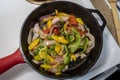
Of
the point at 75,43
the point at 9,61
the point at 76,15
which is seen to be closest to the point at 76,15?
the point at 76,15

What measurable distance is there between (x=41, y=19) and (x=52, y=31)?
0.22 ft

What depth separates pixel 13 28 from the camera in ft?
2.28

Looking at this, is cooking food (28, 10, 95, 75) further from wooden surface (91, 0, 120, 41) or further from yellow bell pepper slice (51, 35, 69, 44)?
wooden surface (91, 0, 120, 41)

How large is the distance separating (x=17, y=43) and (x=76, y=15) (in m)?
0.20

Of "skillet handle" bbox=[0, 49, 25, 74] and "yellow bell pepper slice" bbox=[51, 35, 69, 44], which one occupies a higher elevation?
"yellow bell pepper slice" bbox=[51, 35, 69, 44]

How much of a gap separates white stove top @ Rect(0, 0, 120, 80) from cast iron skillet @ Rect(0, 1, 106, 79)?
0.04 meters

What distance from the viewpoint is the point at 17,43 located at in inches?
27.0

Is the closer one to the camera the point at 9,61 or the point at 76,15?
the point at 9,61

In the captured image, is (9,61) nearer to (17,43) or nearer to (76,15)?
(17,43)

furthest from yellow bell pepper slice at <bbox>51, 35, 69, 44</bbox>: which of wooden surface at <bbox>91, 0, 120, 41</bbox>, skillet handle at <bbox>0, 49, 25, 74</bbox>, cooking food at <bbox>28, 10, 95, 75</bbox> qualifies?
wooden surface at <bbox>91, 0, 120, 41</bbox>

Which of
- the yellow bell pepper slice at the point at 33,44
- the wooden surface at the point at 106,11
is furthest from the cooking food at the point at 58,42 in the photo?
the wooden surface at the point at 106,11

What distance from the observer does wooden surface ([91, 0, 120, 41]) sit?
0.75m

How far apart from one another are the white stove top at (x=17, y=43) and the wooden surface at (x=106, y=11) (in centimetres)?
4

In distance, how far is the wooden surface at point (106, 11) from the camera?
75 cm
